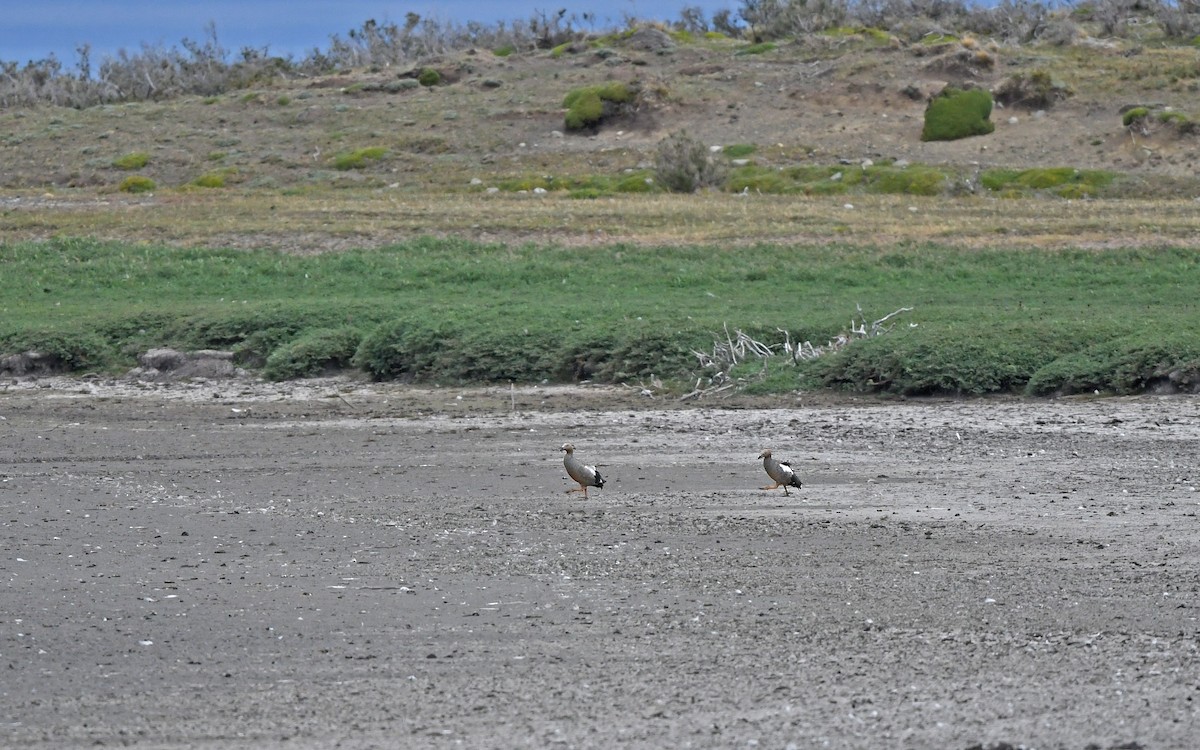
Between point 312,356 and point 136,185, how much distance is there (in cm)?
2856

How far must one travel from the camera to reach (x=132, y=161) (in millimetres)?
50000

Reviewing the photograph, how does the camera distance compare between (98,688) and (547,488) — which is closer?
(98,688)

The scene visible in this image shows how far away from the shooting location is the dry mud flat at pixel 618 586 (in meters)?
6.17

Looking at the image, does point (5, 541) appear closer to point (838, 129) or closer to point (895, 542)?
point (895, 542)

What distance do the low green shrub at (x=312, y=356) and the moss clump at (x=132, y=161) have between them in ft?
107

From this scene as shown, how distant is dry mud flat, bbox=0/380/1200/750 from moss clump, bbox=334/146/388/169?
33.5 meters

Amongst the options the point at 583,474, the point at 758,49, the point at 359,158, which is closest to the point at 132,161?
the point at 359,158

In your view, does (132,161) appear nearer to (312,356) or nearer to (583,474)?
(312,356)

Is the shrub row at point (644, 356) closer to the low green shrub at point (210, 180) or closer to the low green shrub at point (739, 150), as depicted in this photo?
the low green shrub at point (210, 180)

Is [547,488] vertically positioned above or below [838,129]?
below

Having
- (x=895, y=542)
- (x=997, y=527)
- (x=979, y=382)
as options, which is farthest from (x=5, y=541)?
(x=979, y=382)

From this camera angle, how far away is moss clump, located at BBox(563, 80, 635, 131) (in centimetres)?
5150

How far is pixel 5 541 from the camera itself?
32.6 ft

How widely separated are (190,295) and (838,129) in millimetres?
29017
